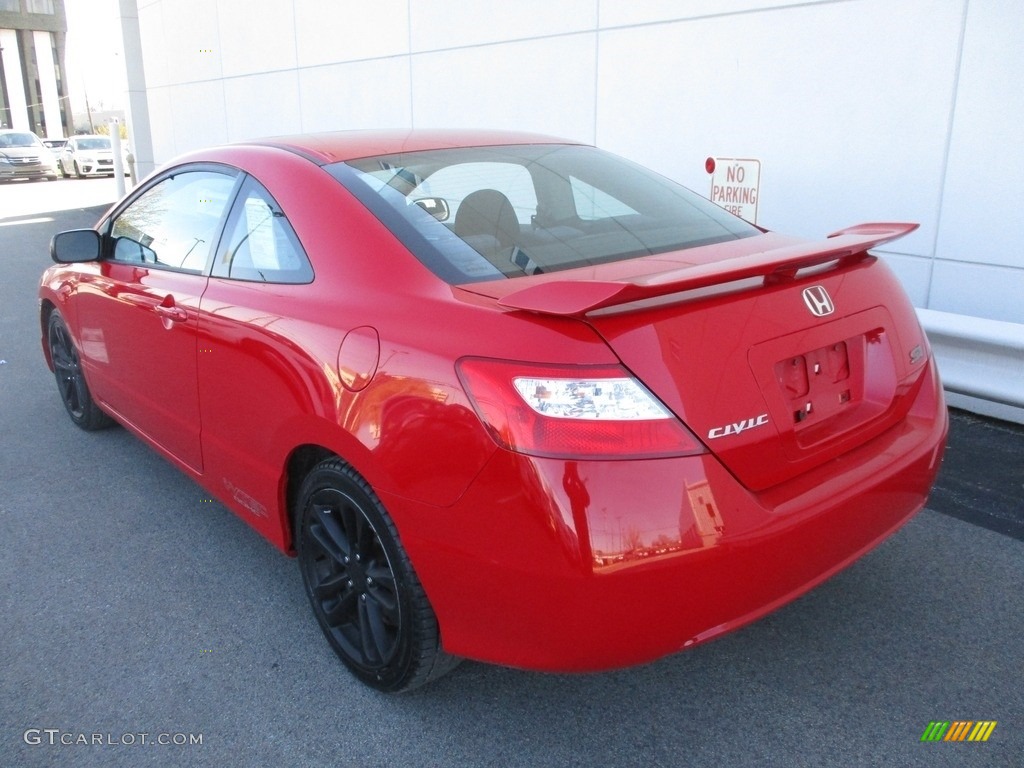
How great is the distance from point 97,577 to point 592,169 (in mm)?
2448

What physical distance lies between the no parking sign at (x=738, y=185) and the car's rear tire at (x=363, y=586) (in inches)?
145

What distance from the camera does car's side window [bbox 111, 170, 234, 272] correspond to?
332 centimetres

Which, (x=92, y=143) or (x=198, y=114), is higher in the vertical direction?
(x=198, y=114)

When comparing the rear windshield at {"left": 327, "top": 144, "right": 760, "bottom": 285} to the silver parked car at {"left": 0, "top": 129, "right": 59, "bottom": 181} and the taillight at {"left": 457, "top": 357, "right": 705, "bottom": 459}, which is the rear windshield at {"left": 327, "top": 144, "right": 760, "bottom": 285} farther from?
the silver parked car at {"left": 0, "top": 129, "right": 59, "bottom": 181}

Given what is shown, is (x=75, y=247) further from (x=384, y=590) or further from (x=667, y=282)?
(x=667, y=282)

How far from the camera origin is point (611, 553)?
1.91 meters

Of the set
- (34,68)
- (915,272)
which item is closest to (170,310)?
(915,272)

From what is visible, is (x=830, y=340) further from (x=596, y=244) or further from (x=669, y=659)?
(x=669, y=659)

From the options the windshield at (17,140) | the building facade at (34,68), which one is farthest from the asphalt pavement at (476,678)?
the building facade at (34,68)

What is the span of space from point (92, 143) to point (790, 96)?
30.5 metres

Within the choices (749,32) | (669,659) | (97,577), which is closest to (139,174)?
(749,32)

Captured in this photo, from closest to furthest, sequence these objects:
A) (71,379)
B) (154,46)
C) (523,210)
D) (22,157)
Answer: (523,210) → (71,379) → (154,46) → (22,157)

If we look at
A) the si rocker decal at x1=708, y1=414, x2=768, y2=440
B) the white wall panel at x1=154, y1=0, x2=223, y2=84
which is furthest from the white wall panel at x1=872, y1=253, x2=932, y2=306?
the white wall panel at x1=154, y1=0, x2=223, y2=84

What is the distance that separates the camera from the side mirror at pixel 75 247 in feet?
13.1
